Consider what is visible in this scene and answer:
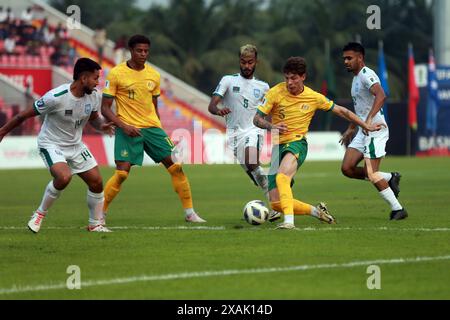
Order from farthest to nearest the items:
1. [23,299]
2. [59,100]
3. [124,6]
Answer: [124,6] < [59,100] < [23,299]

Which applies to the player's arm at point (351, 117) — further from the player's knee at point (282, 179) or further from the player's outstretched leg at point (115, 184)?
the player's outstretched leg at point (115, 184)

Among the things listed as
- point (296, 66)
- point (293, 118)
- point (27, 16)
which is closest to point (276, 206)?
point (293, 118)

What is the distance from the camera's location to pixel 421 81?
154 feet

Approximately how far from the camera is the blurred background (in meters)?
45.6

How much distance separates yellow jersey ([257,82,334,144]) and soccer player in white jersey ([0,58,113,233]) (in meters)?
2.18

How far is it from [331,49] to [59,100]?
55490 mm

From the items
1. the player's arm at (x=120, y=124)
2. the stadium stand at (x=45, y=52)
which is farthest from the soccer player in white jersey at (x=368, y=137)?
the stadium stand at (x=45, y=52)

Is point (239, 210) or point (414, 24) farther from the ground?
point (414, 24)

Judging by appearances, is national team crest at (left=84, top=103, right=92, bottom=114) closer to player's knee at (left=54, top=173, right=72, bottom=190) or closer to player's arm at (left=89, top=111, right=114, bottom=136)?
player's arm at (left=89, top=111, right=114, bottom=136)

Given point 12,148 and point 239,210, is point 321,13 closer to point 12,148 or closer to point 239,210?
point 12,148

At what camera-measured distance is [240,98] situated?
1573cm

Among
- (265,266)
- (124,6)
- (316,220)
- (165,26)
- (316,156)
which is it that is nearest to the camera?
(265,266)

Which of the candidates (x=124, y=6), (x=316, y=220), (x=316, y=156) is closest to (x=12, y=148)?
(x=316, y=156)
